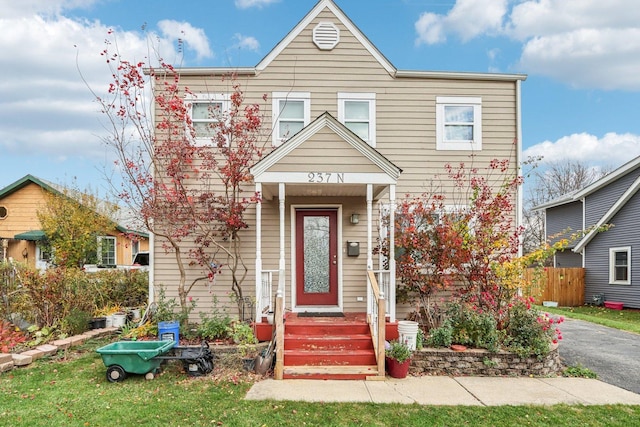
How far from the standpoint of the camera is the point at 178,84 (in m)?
8.47

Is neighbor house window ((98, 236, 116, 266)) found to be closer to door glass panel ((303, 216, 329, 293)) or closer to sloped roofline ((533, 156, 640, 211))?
door glass panel ((303, 216, 329, 293))

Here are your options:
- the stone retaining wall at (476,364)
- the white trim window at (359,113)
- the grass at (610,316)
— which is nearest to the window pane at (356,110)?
the white trim window at (359,113)

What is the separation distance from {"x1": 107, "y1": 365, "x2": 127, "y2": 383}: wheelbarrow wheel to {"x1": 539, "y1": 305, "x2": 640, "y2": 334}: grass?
39.9ft

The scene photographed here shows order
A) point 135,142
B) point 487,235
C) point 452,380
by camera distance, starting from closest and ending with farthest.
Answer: point 452,380, point 487,235, point 135,142

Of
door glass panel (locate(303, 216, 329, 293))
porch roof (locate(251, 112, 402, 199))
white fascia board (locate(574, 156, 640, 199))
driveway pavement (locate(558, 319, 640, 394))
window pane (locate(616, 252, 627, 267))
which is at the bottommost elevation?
driveway pavement (locate(558, 319, 640, 394))

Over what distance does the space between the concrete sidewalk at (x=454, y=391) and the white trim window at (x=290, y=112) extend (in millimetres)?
5228

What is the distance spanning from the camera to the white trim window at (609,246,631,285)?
1489cm

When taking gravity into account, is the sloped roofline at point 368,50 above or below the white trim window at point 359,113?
above

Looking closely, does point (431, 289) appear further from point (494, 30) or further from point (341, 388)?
point (494, 30)

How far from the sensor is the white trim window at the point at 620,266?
48.9ft

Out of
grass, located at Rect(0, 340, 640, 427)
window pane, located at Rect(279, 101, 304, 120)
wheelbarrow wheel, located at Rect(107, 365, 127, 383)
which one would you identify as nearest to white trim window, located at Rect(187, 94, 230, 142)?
window pane, located at Rect(279, 101, 304, 120)

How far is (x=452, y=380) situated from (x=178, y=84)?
8059mm

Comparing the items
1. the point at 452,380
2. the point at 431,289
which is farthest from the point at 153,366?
the point at 431,289

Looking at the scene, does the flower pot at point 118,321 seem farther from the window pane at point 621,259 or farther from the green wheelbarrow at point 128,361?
the window pane at point 621,259
